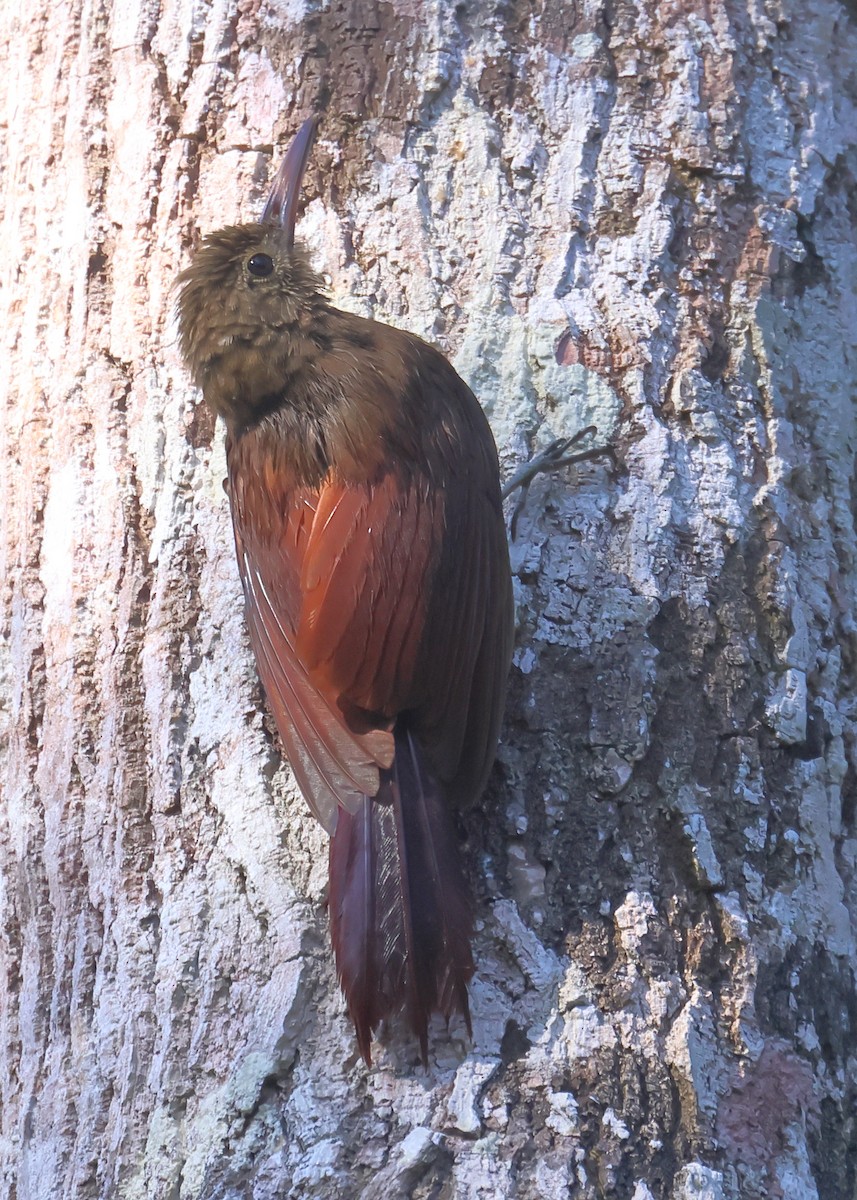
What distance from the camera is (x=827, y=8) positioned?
108 inches

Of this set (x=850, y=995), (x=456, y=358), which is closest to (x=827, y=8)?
(x=456, y=358)

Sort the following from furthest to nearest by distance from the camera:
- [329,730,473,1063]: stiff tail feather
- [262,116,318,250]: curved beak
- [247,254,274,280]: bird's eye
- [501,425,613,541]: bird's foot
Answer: [247,254,274,280]: bird's eye → [262,116,318,250]: curved beak → [501,425,613,541]: bird's foot → [329,730,473,1063]: stiff tail feather

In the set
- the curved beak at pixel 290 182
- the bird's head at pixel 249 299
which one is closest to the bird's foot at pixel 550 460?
the bird's head at pixel 249 299

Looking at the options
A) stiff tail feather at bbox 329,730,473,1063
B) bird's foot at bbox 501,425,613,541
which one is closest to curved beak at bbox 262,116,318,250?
bird's foot at bbox 501,425,613,541

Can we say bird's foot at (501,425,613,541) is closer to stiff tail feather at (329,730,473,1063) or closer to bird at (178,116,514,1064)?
bird at (178,116,514,1064)

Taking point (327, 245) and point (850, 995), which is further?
point (327, 245)

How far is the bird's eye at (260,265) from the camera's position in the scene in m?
2.54

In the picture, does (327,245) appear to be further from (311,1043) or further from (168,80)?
(311,1043)

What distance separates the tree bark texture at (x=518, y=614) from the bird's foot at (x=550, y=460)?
3 centimetres

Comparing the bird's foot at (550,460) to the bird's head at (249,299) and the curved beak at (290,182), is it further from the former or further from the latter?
the curved beak at (290,182)

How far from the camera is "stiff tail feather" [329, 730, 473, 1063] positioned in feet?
6.15

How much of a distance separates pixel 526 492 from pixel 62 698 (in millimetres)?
942

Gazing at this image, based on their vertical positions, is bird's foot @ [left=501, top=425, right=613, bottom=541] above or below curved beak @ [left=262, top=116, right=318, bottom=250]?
below

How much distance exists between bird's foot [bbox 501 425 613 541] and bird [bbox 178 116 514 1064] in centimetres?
5
